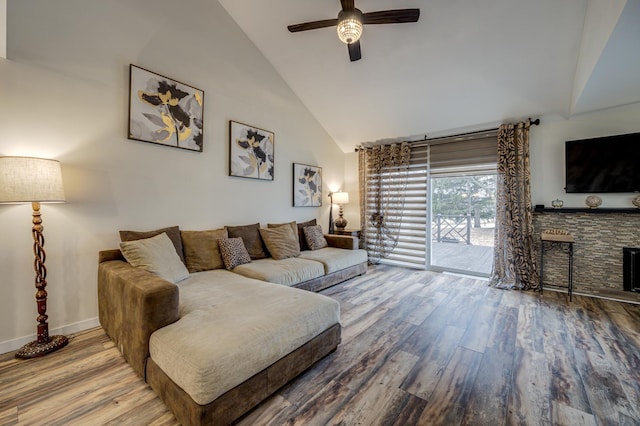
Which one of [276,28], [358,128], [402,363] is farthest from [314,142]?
[402,363]

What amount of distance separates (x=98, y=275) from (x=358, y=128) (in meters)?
4.33

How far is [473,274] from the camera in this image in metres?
4.26

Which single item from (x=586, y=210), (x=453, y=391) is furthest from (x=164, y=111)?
(x=586, y=210)

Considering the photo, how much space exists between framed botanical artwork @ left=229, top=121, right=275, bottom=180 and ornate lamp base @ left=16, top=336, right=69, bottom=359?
2295 mm

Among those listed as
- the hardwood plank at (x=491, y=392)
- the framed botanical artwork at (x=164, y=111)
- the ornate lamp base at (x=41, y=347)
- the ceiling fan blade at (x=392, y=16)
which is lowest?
the hardwood plank at (x=491, y=392)

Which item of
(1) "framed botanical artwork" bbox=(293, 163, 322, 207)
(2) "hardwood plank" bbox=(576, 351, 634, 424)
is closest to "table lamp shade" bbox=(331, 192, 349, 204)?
(1) "framed botanical artwork" bbox=(293, 163, 322, 207)

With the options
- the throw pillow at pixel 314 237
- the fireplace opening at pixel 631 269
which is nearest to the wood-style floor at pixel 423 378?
the fireplace opening at pixel 631 269

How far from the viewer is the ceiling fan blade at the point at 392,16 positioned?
2.17 m

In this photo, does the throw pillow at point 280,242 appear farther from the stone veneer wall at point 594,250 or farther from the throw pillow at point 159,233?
the stone veneer wall at point 594,250

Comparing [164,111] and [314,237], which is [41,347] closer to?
[164,111]

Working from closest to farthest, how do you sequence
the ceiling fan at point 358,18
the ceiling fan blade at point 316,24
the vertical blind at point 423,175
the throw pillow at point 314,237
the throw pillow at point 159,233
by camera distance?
the ceiling fan at point 358,18
the ceiling fan blade at point 316,24
the throw pillow at point 159,233
the vertical blind at point 423,175
the throw pillow at point 314,237

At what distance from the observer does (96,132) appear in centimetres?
241

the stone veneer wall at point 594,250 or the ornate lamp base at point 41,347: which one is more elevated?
the stone veneer wall at point 594,250

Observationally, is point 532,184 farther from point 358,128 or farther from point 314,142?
point 314,142
